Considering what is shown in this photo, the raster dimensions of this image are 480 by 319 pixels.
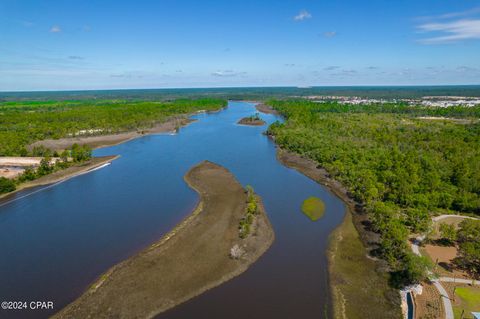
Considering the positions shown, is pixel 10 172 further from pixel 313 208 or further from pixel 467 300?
pixel 467 300

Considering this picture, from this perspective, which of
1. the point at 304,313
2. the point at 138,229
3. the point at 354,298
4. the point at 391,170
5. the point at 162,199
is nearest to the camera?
the point at 304,313

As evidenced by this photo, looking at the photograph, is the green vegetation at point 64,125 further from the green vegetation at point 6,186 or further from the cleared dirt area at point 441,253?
the cleared dirt area at point 441,253

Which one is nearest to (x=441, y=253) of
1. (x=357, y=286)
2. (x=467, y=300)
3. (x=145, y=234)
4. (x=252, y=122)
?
(x=467, y=300)

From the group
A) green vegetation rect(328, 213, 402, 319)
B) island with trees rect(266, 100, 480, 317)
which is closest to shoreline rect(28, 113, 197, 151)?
island with trees rect(266, 100, 480, 317)

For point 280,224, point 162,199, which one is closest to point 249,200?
point 280,224

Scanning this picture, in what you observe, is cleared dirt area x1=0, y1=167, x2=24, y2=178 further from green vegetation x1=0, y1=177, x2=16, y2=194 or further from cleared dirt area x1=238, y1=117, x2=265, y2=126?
cleared dirt area x1=238, y1=117, x2=265, y2=126

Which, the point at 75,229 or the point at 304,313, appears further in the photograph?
the point at 75,229

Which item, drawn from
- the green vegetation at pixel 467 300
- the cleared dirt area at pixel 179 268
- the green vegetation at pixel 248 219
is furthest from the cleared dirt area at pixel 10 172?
the green vegetation at pixel 467 300

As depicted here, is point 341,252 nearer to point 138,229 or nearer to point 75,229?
point 138,229
